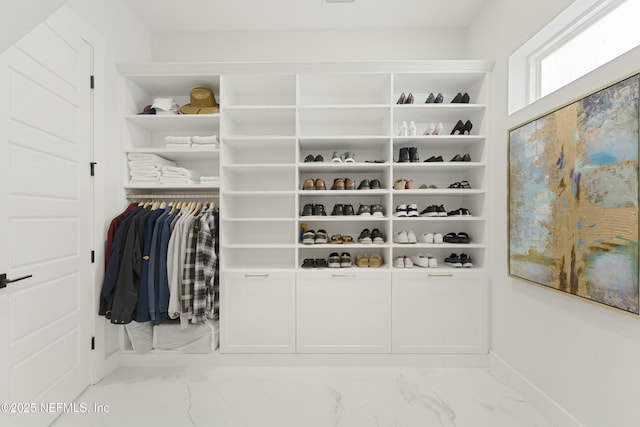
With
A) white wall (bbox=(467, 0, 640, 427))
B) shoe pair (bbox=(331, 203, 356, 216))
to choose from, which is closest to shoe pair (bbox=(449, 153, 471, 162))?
white wall (bbox=(467, 0, 640, 427))

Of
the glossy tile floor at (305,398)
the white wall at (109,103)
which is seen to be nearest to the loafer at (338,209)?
the glossy tile floor at (305,398)

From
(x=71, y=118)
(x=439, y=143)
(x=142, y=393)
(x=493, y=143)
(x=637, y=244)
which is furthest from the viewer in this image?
(x=439, y=143)

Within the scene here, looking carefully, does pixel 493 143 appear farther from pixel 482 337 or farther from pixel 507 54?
pixel 482 337

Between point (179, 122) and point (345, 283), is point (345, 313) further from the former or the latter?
point (179, 122)

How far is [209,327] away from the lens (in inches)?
92.9

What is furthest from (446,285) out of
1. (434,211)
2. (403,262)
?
(434,211)

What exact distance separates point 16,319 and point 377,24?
10.5 feet

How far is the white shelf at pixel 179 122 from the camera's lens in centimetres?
239

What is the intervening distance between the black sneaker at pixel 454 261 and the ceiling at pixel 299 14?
204 centimetres

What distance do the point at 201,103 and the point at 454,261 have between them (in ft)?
8.09

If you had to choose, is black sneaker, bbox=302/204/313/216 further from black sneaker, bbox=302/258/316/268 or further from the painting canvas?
the painting canvas

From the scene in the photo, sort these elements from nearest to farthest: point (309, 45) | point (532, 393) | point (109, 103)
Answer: point (532, 393) < point (109, 103) < point (309, 45)

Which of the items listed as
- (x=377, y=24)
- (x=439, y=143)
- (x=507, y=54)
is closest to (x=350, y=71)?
(x=377, y=24)

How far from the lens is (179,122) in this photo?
249 cm
